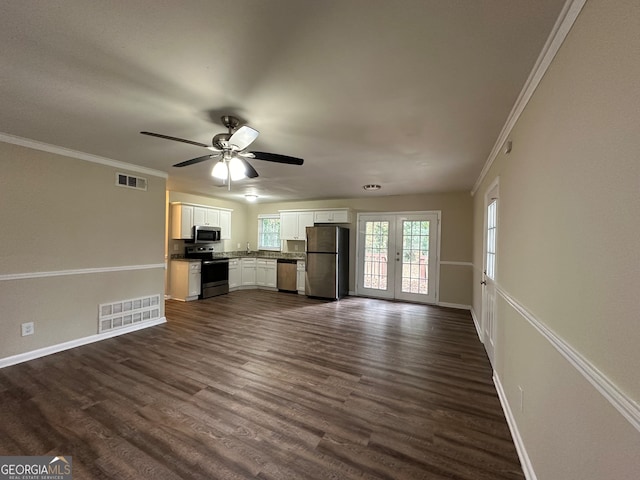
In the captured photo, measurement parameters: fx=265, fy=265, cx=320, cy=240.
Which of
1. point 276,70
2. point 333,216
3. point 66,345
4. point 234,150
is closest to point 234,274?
point 333,216

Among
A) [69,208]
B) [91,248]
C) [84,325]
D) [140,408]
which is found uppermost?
[69,208]

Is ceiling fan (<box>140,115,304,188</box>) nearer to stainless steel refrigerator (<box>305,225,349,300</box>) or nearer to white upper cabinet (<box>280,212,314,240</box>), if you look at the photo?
stainless steel refrigerator (<box>305,225,349,300</box>)

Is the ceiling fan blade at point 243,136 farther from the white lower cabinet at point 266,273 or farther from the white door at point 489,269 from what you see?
the white lower cabinet at point 266,273

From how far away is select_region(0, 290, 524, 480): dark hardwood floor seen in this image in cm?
167

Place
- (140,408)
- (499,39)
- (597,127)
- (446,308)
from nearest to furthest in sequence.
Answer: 1. (597,127)
2. (499,39)
3. (140,408)
4. (446,308)

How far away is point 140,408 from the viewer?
7.11 feet

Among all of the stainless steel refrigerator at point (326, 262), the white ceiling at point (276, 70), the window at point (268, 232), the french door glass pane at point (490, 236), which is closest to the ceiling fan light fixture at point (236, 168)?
the white ceiling at point (276, 70)

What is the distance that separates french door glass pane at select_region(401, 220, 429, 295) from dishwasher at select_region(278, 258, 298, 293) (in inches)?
105

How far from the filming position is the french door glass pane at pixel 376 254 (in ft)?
20.4

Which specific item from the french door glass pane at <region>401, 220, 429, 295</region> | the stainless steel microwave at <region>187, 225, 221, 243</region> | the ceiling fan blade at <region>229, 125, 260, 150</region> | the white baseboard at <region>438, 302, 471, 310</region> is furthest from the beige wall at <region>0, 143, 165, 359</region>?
the white baseboard at <region>438, 302, 471, 310</region>

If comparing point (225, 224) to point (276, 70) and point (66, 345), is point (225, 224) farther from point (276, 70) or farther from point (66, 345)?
point (276, 70)

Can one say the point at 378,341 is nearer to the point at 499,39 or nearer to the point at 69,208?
the point at 499,39

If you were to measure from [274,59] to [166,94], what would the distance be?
949mm

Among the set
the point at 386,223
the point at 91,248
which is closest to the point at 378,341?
the point at 386,223
